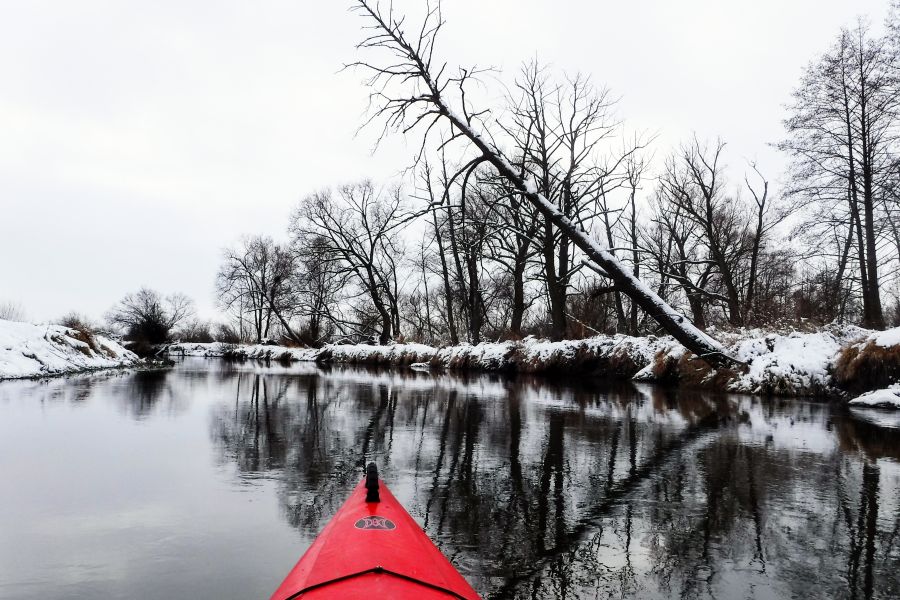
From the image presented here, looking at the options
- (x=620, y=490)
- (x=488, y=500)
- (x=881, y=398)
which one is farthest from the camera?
(x=881, y=398)

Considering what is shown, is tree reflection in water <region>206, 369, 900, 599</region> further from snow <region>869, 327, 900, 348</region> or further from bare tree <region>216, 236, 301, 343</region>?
bare tree <region>216, 236, 301, 343</region>

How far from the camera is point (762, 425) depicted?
26.7 ft

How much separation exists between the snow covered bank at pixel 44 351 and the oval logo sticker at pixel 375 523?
A: 16895mm

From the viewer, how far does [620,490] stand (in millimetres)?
4543

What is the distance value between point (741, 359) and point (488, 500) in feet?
37.4

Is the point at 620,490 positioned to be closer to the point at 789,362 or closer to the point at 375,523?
the point at 375,523

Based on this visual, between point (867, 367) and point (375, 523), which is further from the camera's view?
point (867, 367)

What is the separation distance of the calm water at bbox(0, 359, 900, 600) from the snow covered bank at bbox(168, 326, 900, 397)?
221 cm

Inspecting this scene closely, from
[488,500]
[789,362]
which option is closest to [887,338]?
[789,362]

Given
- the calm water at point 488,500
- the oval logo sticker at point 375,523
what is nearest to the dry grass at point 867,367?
the calm water at point 488,500

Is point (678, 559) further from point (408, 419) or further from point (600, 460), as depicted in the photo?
point (408, 419)

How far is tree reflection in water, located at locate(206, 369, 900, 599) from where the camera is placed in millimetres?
2883

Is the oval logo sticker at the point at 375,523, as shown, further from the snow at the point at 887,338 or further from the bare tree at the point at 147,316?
the bare tree at the point at 147,316

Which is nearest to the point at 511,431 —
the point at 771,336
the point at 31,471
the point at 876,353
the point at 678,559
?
the point at 678,559
